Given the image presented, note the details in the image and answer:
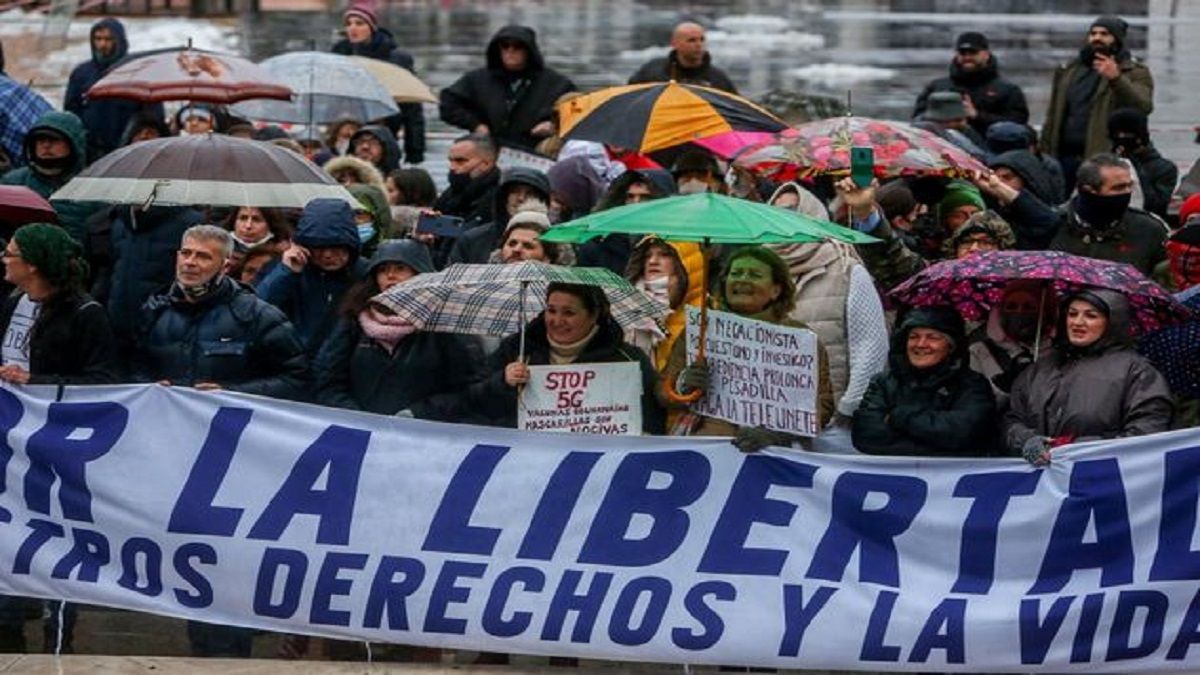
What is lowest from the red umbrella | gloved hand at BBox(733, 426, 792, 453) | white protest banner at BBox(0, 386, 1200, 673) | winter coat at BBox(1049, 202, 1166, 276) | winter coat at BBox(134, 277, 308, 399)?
white protest banner at BBox(0, 386, 1200, 673)

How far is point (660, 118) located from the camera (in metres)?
12.7

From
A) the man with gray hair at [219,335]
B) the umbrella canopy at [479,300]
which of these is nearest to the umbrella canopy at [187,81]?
the man with gray hair at [219,335]

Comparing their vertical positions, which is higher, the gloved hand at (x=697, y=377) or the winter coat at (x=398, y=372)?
the gloved hand at (x=697, y=377)

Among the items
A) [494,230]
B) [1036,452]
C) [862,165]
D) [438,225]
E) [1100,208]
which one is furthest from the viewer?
[438,225]

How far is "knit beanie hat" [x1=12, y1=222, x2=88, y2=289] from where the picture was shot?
9.82 meters

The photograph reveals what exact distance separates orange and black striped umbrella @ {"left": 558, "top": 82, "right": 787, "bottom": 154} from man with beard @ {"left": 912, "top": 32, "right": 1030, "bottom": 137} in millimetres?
3538

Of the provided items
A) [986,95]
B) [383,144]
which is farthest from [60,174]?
[986,95]

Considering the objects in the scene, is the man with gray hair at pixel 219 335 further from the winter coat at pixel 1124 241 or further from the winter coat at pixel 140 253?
the winter coat at pixel 1124 241

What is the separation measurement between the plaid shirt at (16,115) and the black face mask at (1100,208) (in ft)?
20.0

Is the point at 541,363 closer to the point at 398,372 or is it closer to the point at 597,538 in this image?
the point at 398,372

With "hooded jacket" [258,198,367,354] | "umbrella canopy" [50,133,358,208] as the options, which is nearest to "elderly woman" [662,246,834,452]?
"hooded jacket" [258,198,367,354]

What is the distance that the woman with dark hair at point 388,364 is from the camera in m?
9.87

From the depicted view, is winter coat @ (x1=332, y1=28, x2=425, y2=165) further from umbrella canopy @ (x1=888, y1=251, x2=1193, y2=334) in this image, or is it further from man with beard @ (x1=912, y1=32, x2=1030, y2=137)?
umbrella canopy @ (x1=888, y1=251, x2=1193, y2=334)

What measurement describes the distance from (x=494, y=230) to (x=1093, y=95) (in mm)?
5227
